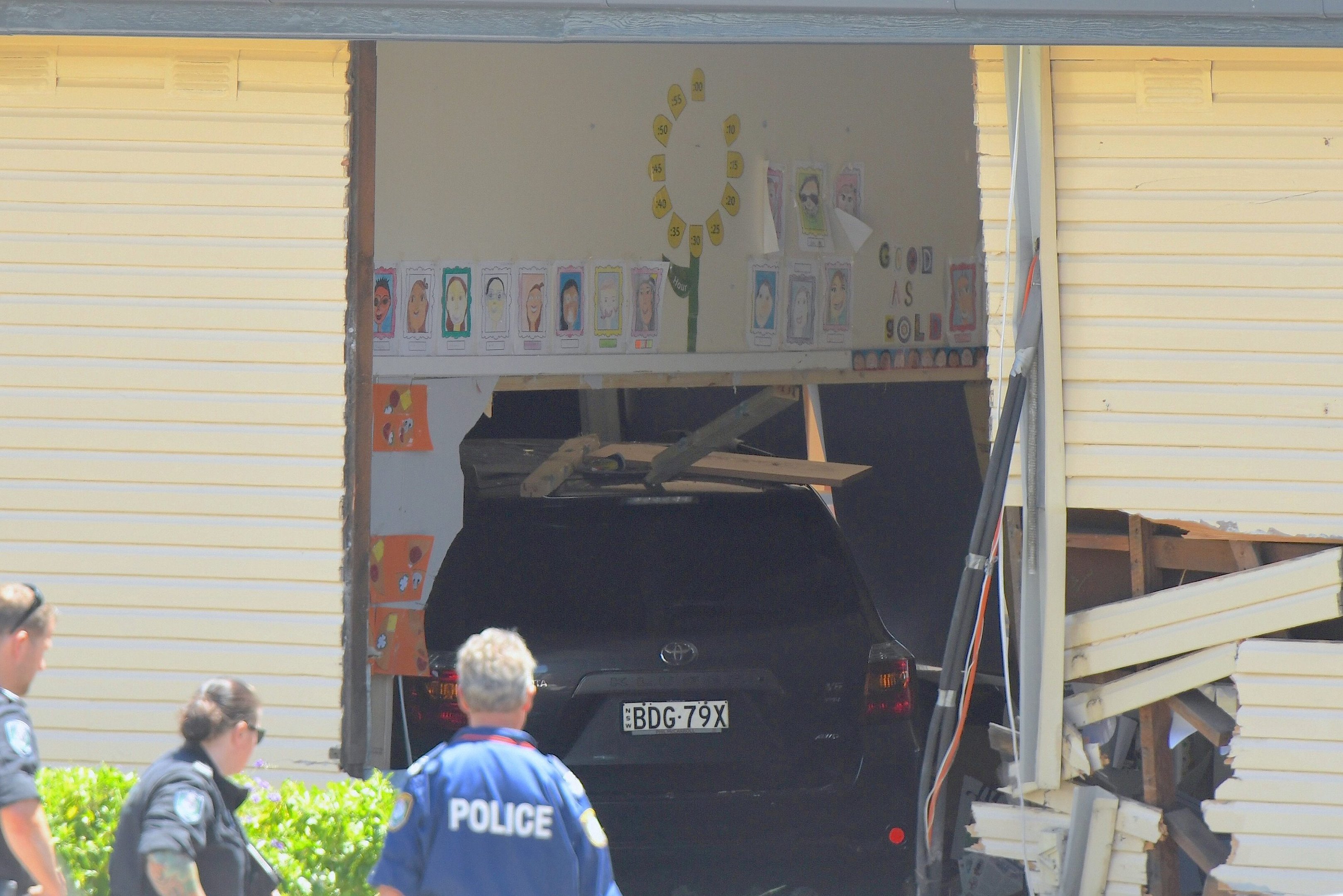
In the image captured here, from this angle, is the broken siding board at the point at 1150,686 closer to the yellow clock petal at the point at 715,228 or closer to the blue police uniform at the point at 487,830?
the blue police uniform at the point at 487,830

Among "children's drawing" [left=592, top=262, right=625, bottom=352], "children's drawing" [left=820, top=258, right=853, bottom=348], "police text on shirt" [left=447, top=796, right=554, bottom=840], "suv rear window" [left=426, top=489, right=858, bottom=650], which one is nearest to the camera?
"police text on shirt" [left=447, top=796, right=554, bottom=840]

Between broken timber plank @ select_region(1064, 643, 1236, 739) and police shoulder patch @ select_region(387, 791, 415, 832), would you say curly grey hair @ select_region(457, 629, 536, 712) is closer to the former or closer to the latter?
police shoulder patch @ select_region(387, 791, 415, 832)

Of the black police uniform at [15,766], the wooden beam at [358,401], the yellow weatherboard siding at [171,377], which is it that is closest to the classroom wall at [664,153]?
the wooden beam at [358,401]

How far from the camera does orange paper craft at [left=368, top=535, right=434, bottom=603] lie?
611cm

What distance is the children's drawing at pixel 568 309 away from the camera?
22.8 ft

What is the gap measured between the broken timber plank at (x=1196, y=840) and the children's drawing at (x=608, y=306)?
12.0 feet

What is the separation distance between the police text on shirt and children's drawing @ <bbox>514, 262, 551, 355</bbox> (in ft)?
13.1

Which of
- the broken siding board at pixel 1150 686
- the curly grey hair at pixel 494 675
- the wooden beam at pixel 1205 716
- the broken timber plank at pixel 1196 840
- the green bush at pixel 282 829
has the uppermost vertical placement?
the curly grey hair at pixel 494 675

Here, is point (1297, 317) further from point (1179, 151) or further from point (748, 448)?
point (748, 448)

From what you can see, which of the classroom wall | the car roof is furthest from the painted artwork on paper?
the car roof

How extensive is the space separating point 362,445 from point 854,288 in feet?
13.2

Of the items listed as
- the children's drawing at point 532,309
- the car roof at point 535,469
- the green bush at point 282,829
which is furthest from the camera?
the children's drawing at point 532,309

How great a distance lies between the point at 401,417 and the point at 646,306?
5.03 feet

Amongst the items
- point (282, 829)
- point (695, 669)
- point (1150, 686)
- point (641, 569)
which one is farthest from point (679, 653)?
point (282, 829)
